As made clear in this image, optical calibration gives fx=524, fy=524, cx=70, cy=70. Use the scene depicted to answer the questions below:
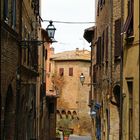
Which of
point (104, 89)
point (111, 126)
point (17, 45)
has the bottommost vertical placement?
point (111, 126)

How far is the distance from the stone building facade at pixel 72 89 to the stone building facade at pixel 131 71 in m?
52.9

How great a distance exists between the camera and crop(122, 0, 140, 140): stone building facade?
15.0m

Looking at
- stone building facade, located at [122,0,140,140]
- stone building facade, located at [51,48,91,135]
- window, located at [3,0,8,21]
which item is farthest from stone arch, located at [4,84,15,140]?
stone building facade, located at [51,48,91,135]

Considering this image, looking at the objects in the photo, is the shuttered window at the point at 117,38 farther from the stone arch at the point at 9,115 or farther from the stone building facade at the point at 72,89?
the stone building facade at the point at 72,89

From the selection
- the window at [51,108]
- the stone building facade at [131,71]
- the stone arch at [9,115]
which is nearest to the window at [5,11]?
the stone arch at [9,115]

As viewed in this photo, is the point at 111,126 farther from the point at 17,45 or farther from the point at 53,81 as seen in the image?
the point at 53,81

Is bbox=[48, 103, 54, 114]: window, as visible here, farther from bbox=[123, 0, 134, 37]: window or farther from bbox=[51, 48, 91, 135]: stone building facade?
bbox=[51, 48, 91, 135]: stone building facade

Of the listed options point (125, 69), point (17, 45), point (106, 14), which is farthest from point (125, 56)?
point (106, 14)

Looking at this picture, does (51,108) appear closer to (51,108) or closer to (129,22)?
(51,108)

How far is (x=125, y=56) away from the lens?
17219 mm

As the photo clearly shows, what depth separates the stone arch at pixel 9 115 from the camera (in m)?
16.3

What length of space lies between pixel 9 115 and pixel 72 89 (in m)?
57.1

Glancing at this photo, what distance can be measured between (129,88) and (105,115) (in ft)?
21.9

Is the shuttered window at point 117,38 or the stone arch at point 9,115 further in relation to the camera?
the shuttered window at point 117,38
